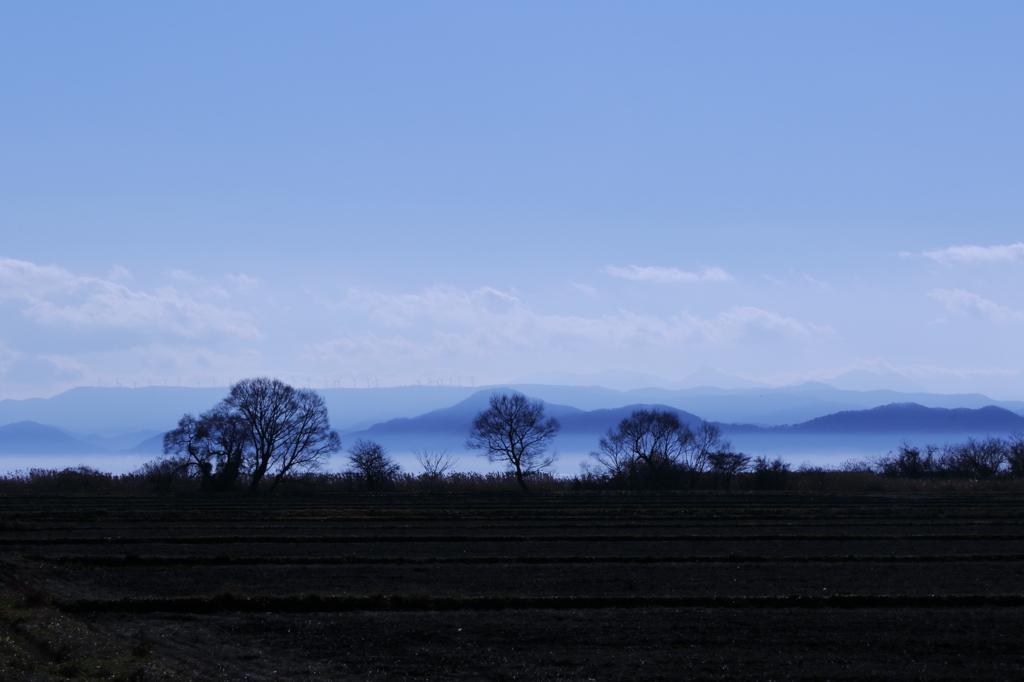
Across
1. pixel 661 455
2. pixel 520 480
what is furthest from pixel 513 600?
pixel 661 455

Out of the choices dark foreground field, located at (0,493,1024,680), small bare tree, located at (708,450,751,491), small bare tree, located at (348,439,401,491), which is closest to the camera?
dark foreground field, located at (0,493,1024,680)

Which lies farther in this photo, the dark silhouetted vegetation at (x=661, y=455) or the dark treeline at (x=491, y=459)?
the dark silhouetted vegetation at (x=661, y=455)

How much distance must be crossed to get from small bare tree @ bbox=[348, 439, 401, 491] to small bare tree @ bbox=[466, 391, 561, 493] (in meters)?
7.79

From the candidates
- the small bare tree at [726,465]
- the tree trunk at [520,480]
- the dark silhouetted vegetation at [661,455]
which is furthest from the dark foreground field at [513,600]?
the dark silhouetted vegetation at [661,455]

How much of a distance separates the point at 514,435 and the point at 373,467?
1172 cm

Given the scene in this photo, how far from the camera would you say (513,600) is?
54.6ft

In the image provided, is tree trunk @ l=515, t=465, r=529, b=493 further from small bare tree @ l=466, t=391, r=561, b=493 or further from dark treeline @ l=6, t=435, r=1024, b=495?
dark treeline @ l=6, t=435, r=1024, b=495

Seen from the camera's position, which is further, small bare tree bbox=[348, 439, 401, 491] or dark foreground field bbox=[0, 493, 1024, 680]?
small bare tree bbox=[348, 439, 401, 491]

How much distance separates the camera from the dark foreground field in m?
12.0

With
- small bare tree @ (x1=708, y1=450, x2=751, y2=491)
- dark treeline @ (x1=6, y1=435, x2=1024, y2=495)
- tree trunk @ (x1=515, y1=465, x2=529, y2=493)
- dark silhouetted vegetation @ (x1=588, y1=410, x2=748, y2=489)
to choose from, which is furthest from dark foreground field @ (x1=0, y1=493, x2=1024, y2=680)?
dark silhouetted vegetation @ (x1=588, y1=410, x2=748, y2=489)

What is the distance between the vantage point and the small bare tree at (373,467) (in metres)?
63.8

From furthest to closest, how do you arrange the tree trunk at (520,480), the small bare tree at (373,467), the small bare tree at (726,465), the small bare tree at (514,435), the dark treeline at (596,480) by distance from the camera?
the small bare tree at (514,435), the small bare tree at (726,465), the small bare tree at (373,467), the tree trunk at (520,480), the dark treeline at (596,480)

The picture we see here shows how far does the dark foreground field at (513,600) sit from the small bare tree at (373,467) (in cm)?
2985

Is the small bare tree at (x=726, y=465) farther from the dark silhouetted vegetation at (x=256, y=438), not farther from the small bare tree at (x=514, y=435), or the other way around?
the dark silhouetted vegetation at (x=256, y=438)
